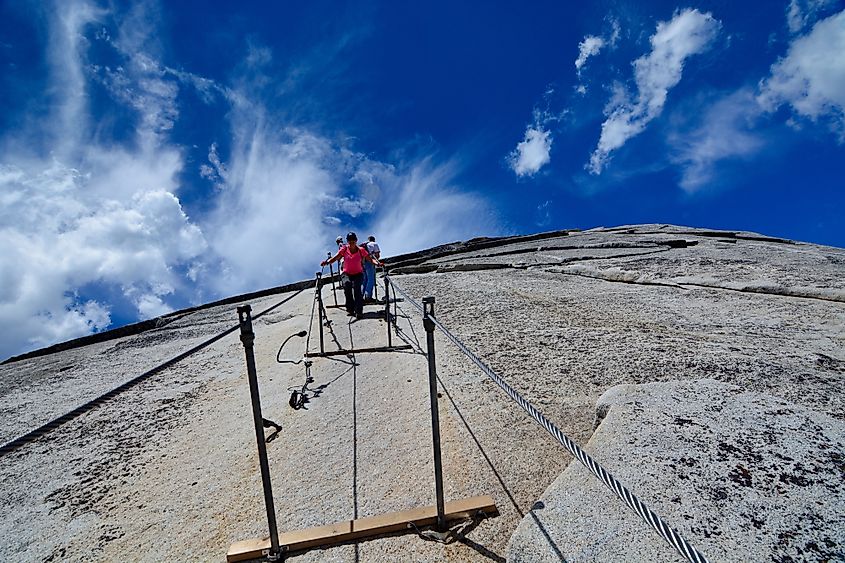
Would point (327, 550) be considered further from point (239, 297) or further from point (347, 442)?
point (239, 297)

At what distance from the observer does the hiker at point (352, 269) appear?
872 cm

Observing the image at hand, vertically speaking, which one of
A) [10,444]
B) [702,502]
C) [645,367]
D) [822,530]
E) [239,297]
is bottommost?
[822,530]

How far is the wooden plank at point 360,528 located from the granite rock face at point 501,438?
0.09 metres

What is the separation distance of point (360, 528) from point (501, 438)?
1.45 metres

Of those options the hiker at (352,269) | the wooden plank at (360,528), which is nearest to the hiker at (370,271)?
the hiker at (352,269)

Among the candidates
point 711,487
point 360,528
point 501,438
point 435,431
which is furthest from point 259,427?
point 711,487

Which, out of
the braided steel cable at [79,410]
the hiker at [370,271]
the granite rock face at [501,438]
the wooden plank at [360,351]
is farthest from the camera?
the hiker at [370,271]

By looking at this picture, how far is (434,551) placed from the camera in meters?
2.50

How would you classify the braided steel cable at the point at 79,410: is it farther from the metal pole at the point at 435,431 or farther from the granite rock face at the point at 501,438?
the metal pole at the point at 435,431

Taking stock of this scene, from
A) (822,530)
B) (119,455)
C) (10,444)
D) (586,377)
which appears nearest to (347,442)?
(119,455)

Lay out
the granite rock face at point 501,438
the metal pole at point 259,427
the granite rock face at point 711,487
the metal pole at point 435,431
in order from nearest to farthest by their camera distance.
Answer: the granite rock face at point 711,487 → the granite rock face at point 501,438 → the metal pole at point 259,427 → the metal pole at point 435,431

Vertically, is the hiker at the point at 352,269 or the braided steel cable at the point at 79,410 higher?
the hiker at the point at 352,269

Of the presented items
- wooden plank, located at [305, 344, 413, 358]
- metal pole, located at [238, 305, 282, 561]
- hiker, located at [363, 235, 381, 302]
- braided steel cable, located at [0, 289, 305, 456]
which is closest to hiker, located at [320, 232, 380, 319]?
hiker, located at [363, 235, 381, 302]

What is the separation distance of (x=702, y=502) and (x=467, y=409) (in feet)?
7.12
